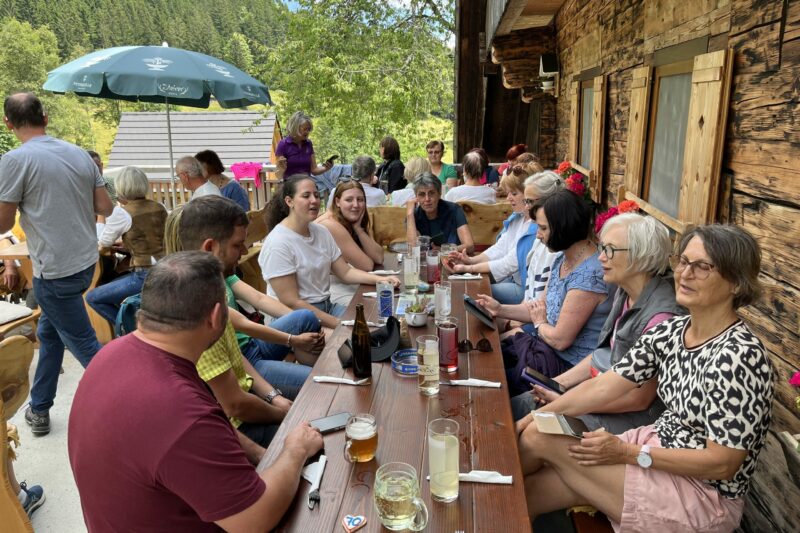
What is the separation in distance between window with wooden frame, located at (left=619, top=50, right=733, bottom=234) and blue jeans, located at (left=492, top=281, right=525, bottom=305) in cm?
101

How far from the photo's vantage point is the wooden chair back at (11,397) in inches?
72.3

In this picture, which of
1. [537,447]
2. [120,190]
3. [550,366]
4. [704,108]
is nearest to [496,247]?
[550,366]

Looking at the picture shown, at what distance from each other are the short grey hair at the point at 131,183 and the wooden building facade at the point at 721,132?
119 inches

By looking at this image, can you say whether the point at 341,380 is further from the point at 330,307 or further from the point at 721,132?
the point at 721,132

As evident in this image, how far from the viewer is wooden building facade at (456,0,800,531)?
1.86 metres

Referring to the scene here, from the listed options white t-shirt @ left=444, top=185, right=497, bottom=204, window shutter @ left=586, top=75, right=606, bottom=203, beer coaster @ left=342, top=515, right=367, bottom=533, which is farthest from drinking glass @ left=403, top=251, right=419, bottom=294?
white t-shirt @ left=444, top=185, right=497, bottom=204

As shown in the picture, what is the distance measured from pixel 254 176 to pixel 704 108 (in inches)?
324

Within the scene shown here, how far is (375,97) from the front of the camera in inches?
634

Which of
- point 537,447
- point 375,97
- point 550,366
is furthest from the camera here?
point 375,97

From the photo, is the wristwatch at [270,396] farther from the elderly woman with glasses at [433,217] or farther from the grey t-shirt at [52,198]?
the elderly woman with glasses at [433,217]

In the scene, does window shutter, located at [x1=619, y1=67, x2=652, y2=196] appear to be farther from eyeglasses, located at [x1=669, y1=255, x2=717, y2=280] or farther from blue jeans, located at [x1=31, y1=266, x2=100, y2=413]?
blue jeans, located at [x1=31, y1=266, x2=100, y2=413]

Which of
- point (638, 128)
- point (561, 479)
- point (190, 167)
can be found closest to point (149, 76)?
point (190, 167)

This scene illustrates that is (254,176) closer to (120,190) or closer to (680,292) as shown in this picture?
(120,190)

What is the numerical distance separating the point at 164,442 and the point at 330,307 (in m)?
2.46
